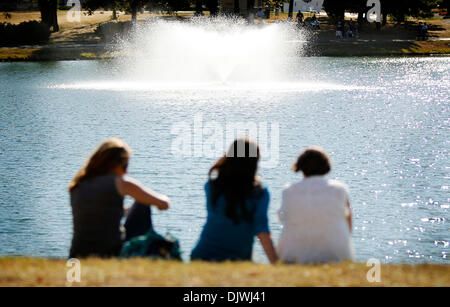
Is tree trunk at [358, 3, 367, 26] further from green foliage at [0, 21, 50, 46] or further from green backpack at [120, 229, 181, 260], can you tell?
green backpack at [120, 229, 181, 260]

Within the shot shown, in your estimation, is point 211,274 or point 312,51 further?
point 312,51

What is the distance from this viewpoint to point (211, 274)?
680cm

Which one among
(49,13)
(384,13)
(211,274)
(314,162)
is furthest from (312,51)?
(211,274)

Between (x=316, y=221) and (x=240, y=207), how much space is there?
2.33ft

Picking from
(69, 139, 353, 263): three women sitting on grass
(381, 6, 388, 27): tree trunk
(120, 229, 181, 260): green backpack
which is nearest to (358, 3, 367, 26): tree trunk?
(381, 6, 388, 27): tree trunk

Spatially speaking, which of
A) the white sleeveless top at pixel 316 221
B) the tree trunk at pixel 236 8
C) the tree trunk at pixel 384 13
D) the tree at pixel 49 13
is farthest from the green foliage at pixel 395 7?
the white sleeveless top at pixel 316 221

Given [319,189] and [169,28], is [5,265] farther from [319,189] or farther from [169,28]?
[169,28]

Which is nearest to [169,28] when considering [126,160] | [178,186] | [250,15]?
[250,15]

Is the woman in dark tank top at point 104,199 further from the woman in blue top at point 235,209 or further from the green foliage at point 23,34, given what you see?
the green foliage at point 23,34

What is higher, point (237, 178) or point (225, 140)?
point (237, 178)

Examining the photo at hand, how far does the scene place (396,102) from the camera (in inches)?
1586

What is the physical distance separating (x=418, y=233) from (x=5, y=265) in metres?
10.5

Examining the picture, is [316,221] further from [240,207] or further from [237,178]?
[237,178]

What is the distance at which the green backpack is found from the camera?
7.57 metres
